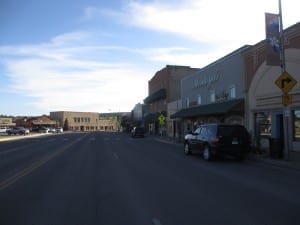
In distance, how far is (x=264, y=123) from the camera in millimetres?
28438

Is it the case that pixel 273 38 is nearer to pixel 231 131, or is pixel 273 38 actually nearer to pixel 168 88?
pixel 231 131

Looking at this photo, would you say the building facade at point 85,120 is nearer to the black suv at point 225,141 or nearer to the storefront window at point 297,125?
the storefront window at point 297,125

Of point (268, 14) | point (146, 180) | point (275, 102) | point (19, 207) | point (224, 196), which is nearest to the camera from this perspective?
point (19, 207)

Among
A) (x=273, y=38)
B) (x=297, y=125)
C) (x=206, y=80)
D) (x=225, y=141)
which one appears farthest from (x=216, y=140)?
(x=206, y=80)

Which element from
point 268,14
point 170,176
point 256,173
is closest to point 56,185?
point 170,176

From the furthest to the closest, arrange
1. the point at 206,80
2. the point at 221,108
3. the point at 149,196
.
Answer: the point at 206,80, the point at 221,108, the point at 149,196

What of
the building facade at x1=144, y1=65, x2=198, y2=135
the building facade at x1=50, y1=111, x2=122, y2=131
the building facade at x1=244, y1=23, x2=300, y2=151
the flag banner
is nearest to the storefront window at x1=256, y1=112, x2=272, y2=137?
the building facade at x1=244, y1=23, x2=300, y2=151

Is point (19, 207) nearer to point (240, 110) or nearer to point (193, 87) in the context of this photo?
point (240, 110)

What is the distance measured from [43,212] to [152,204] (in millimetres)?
2265

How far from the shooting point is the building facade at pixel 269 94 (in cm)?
2420

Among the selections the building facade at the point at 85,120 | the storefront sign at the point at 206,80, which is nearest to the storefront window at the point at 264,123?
the storefront sign at the point at 206,80

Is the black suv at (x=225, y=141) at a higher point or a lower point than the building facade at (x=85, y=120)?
lower

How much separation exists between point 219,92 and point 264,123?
396 inches

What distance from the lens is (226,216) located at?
8.18 m
